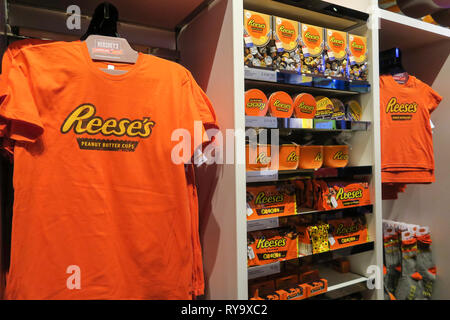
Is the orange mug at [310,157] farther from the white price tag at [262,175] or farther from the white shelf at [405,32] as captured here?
the white shelf at [405,32]

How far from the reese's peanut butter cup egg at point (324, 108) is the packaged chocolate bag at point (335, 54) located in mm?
131

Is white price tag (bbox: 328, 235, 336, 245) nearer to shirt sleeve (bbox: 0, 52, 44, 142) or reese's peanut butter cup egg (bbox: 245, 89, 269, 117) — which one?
reese's peanut butter cup egg (bbox: 245, 89, 269, 117)

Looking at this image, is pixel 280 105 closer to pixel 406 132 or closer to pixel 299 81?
pixel 299 81

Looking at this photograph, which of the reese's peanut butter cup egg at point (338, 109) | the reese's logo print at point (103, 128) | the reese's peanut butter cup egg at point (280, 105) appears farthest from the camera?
the reese's peanut butter cup egg at point (338, 109)

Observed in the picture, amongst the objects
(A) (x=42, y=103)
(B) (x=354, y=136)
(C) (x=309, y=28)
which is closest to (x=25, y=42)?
(A) (x=42, y=103)

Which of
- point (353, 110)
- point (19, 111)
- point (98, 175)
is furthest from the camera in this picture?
point (353, 110)

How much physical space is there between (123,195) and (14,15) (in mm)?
1008

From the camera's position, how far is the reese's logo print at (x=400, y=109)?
6.53 feet

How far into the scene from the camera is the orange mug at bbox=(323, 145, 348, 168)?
162 cm

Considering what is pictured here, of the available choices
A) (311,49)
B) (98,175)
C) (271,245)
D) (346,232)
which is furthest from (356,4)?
(98,175)

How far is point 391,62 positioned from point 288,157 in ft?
3.88

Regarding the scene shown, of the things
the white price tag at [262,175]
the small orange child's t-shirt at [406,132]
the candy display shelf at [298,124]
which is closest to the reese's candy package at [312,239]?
the white price tag at [262,175]

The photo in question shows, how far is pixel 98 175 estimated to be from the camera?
44.2 inches
